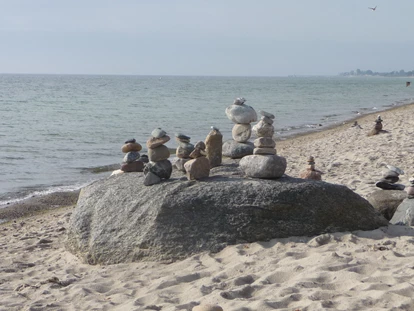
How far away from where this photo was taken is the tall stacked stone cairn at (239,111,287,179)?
20.3ft

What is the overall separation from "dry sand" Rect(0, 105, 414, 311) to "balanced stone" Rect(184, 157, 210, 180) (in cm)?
97

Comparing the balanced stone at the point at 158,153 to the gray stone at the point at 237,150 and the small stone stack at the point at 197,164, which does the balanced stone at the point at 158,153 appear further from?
the gray stone at the point at 237,150

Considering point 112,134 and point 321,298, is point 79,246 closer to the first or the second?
point 321,298

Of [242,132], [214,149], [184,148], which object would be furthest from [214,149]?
[242,132]

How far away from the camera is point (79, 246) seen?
6.55 metres

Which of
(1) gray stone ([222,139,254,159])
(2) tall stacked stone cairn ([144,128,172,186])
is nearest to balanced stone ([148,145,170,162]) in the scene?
(2) tall stacked stone cairn ([144,128,172,186])

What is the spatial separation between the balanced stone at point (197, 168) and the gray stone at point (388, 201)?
7.54 feet

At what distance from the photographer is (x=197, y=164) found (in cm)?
630

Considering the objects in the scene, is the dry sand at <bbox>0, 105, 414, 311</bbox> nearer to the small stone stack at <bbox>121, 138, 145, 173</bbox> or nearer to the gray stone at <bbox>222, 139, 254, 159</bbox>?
the small stone stack at <bbox>121, 138, 145, 173</bbox>

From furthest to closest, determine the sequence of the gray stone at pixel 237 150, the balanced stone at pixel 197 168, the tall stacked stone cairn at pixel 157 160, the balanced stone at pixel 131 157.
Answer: the gray stone at pixel 237 150 → the balanced stone at pixel 131 157 → the tall stacked stone cairn at pixel 157 160 → the balanced stone at pixel 197 168

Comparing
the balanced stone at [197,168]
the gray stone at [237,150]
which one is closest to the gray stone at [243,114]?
the gray stone at [237,150]

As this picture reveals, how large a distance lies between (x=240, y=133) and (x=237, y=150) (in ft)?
0.81

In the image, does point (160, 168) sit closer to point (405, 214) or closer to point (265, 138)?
point (265, 138)

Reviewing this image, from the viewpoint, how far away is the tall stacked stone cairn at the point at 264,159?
6.19m
